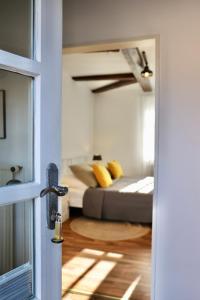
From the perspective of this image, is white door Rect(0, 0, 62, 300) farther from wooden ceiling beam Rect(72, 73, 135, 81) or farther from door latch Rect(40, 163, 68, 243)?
wooden ceiling beam Rect(72, 73, 135, 81)

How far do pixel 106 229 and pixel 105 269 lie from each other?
1.30m

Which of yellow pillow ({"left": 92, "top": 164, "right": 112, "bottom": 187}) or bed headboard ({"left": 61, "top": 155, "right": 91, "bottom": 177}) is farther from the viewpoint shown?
bed headboard ({"left": 61, "top": 155, "right": 91, "bottom": 177})

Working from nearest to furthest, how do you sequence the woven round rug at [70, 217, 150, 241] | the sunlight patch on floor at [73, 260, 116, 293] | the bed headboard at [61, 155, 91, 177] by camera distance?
1. the sunlight patch on floor at [73, 260, 116, 293]
2. the woven round rug at [70, 217, 150, 241]
3. the bed headboard at [61, 155, 91, 177]

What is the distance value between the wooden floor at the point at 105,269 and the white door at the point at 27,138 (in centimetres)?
163

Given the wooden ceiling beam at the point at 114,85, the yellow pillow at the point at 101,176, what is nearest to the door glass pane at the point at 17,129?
the yellow pillow at the point at 101,176

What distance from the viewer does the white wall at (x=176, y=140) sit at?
1.91 meters

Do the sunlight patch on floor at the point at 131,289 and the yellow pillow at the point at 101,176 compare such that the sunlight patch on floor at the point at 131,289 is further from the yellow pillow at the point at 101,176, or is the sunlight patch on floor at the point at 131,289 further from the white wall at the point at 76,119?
the white wall at the point at 76,119

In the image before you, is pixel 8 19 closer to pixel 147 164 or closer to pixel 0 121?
pixel 0 121

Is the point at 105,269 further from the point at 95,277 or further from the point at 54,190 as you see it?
the point at 54,190

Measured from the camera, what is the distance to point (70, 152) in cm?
596

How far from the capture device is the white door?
3.08 ft

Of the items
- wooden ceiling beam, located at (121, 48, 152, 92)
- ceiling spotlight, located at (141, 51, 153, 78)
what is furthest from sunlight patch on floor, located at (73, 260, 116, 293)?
wooden ceiling beam, located at (121, 48, 152, 92)

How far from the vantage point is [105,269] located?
2955 millimetres

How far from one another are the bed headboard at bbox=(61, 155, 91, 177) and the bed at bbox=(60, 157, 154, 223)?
513 mm
